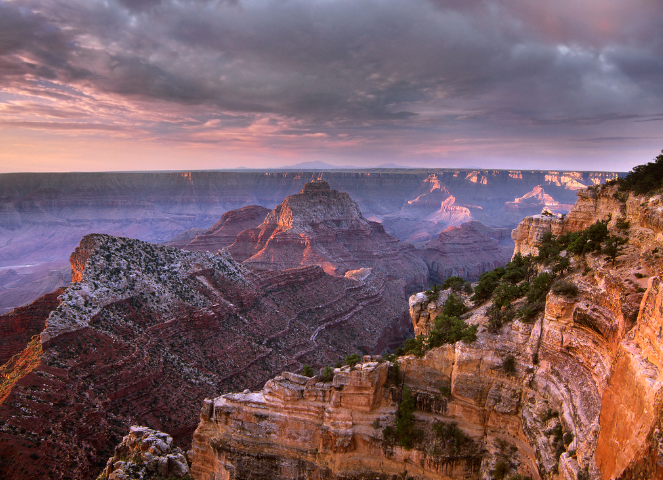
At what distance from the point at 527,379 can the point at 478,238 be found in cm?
10960

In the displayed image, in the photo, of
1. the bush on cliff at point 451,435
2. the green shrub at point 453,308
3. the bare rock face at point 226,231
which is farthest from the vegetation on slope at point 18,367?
the bare rock face at point 226,231

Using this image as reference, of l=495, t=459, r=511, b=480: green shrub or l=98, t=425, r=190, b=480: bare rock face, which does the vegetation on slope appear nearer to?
l=98, t=425, r=190, b=480: bare rock face

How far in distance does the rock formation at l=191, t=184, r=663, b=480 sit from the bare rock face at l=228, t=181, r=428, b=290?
2416 inches

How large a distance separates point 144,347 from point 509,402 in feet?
106

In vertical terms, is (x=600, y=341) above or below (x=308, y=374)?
above

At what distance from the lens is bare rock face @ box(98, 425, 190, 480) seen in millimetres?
21922

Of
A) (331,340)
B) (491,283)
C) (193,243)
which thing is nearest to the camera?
(491,283)

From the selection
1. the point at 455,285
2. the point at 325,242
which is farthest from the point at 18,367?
the point at 325,242

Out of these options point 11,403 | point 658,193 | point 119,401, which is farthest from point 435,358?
point 11,403

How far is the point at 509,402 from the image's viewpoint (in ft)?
63.5

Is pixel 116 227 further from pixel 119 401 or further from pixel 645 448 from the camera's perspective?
pixel 645 448

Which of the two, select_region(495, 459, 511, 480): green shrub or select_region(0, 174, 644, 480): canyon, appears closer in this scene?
select_region(0, 174, 644, 480): canyon

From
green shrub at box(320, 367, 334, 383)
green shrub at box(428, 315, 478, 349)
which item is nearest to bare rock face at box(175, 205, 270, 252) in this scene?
green shrub at box(320, 367, 334, 383)

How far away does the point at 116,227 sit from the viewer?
196250mm
